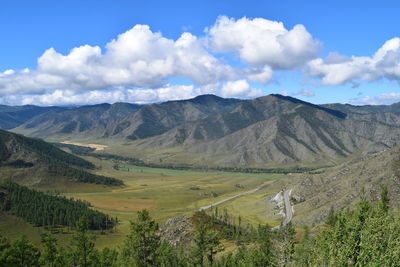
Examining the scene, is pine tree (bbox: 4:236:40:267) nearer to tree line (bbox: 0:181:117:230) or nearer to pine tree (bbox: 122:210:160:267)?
pine tree (bbox: 122:210:160:267)

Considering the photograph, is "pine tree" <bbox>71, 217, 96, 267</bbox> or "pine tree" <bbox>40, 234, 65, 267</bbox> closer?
"pine tree" <bbox>40, 234, 65, 267</bbox>

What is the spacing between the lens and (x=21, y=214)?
18162 cm

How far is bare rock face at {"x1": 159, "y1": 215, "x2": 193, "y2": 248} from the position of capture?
127625 millimetres

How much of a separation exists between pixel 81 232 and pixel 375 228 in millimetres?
55441

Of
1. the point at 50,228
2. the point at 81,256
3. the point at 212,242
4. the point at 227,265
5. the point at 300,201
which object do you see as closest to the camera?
the point at 81,256

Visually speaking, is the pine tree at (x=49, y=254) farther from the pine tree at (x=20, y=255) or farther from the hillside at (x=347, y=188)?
the hillside at (x=347, y=188)

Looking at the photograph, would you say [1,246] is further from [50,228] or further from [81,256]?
[50,228]

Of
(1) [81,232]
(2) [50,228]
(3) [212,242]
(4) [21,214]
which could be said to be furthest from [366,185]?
(4) [21,214]

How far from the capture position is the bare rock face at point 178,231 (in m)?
A: 128

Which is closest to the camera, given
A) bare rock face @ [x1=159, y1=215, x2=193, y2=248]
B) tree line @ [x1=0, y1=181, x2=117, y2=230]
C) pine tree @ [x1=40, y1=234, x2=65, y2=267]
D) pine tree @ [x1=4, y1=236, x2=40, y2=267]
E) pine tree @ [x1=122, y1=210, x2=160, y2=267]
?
pine tree @ [x1=122, y1=210, x2=160, y2=267]

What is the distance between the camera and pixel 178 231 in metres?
134

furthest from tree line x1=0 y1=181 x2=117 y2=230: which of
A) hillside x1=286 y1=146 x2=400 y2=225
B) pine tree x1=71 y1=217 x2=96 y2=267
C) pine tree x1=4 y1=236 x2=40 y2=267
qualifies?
pine tree x1=71 y1=217 x2=96 y2=267

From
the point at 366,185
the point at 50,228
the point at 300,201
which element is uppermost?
the point at 366,185

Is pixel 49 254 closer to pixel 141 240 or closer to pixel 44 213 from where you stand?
pixel 141 240
